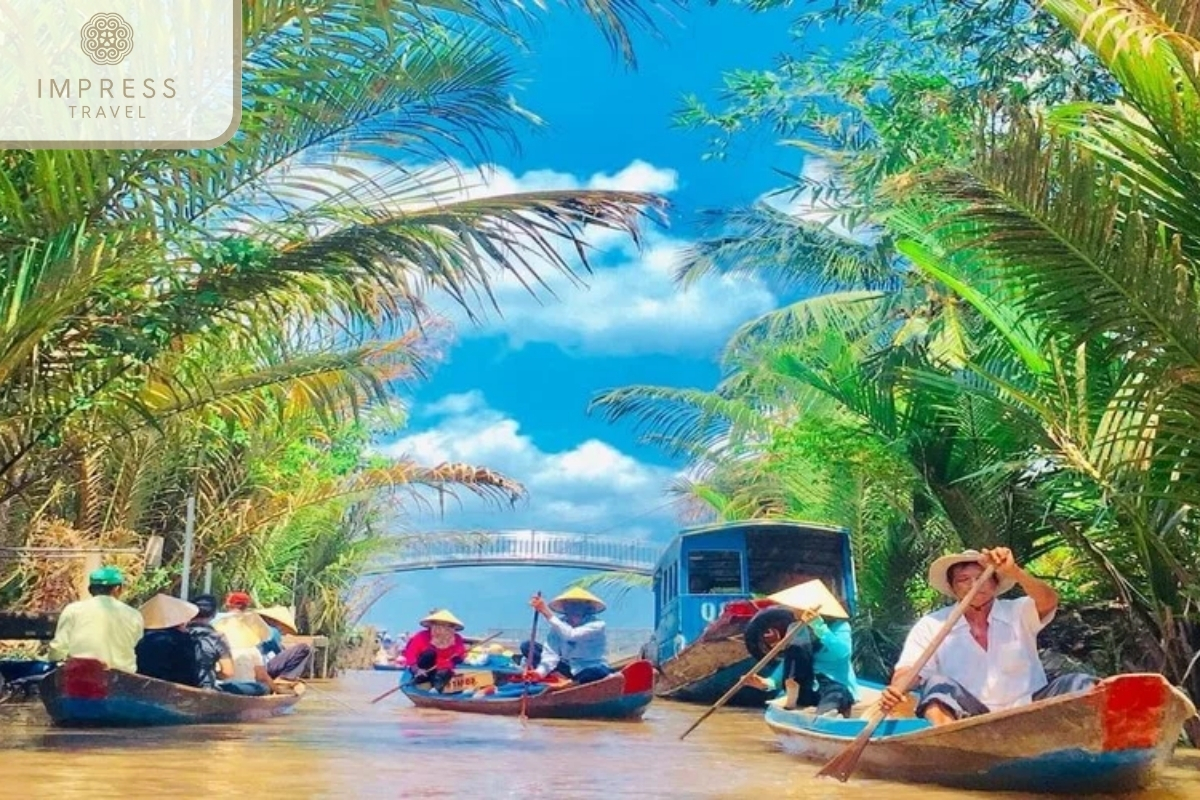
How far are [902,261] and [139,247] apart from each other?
11.9m

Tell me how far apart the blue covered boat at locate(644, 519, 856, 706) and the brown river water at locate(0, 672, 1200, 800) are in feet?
13.6

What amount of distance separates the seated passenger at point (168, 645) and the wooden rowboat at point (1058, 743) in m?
5.80

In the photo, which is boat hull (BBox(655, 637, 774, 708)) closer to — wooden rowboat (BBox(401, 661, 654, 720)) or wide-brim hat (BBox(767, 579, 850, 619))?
wooden rowboat (BBox(401, 661, 654, 720))

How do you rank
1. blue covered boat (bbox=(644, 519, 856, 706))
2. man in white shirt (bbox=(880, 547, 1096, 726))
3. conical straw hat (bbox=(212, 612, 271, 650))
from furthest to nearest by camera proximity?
blue covered boat (bbox=(644, 519, 856, 706))
conical straw hat (bbox=(212, 612, 271, 650))
man in white shirt (bbox=(880, 547, 1096, 726))

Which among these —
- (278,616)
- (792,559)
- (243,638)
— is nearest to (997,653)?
(243,638)

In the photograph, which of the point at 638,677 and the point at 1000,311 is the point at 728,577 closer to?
the point at 638,677

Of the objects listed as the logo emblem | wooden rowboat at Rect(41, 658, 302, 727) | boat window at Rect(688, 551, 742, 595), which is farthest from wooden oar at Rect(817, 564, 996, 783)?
boat window at Rect(688, 551, 742, 595)

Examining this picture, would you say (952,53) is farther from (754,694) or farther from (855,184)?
(754,694)

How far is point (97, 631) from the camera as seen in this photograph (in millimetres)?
9656

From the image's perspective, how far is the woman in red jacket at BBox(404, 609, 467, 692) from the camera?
1448cm

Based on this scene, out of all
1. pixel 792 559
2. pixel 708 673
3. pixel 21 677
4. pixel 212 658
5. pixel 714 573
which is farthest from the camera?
pixel 714 573

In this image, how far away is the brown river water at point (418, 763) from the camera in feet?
22.0

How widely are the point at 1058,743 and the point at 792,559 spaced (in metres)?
11.1

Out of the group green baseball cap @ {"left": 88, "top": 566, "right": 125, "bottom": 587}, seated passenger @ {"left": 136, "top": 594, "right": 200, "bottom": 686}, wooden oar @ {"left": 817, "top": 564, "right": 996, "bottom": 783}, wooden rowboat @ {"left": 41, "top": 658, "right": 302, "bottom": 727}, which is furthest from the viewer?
seated passenger @ {"left": 136, "top": 594, "right": 200, "bottom": 686}
